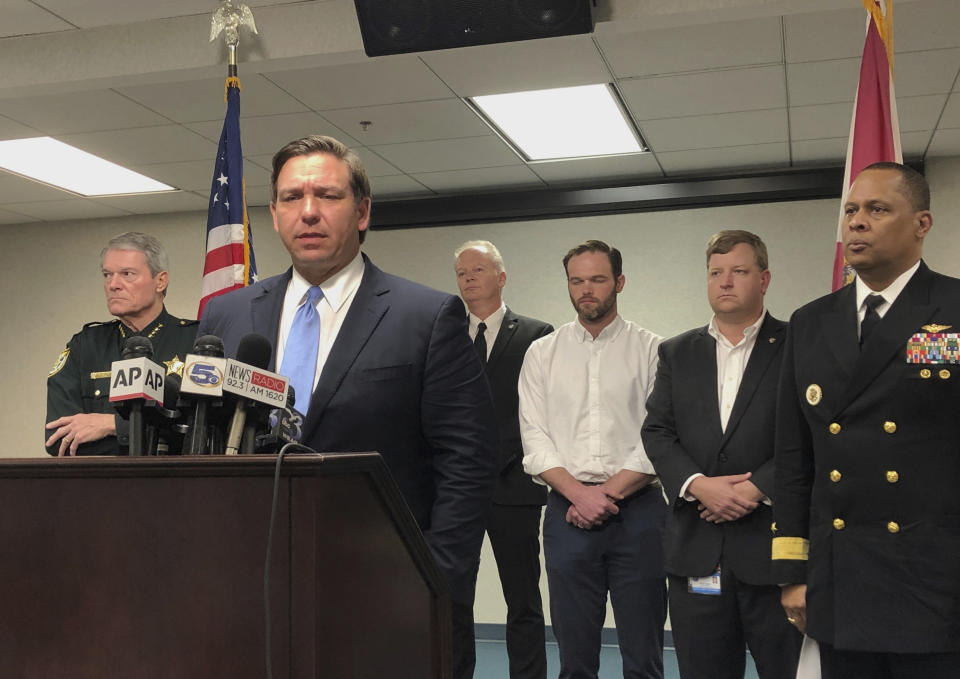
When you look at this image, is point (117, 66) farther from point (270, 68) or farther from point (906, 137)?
point (906, 137)

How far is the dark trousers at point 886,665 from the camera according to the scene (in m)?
1.88

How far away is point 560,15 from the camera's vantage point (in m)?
3.54

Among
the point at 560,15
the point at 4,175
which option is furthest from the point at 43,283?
the point at 560,15

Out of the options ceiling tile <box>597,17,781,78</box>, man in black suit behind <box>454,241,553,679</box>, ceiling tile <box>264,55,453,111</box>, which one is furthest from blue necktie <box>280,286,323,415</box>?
ceiling tile <box>264,55,453,111</box>

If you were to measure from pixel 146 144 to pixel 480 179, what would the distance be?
6.47ft

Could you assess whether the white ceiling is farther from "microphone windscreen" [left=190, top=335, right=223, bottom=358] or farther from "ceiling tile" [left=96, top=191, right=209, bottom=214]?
"microphone windscreen" [left=190, top=335, right=223, bottom=358]

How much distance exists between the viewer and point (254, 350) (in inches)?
55.9

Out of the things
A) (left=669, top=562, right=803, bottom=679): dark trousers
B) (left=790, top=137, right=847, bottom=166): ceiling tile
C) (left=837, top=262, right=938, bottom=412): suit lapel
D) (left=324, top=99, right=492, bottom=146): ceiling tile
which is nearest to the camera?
(left=837, top=262, right=938, bottom=412): suit lapel

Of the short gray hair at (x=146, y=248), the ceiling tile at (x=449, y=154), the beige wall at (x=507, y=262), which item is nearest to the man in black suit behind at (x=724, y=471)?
the short gray hair at (x=146, y=248)

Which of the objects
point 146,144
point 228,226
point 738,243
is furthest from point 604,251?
point 146,144

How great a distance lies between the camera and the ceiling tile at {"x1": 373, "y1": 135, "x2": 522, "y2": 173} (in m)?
5.45

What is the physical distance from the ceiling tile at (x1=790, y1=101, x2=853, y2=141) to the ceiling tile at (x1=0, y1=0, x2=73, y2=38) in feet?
11.1

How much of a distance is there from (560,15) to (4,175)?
402 cm

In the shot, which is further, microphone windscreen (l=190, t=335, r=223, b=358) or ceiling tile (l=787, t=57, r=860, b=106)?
ceiling tile (l=787, t=57, r=860, b=106)
